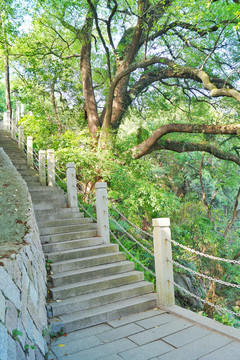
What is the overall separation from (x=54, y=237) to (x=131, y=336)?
270 cm

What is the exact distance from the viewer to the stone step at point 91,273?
4617mm

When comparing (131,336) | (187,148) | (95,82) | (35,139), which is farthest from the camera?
(95,82)

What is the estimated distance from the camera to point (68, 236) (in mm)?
5887

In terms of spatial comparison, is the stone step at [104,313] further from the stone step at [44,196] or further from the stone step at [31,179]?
the stone step at [31,179]

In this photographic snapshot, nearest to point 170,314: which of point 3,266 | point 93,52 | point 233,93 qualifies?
point 3,266

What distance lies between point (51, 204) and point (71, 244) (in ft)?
6.13

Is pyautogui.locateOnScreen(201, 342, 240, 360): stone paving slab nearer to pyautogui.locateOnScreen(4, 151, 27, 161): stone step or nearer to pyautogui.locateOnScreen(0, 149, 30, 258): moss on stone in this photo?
pyautogui.locateOnScreen(0, 149, 30, 258): moss on stone

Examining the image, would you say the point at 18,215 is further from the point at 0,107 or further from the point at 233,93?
the point at 0,107

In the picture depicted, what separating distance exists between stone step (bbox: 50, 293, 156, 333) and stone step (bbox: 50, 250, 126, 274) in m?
0.95

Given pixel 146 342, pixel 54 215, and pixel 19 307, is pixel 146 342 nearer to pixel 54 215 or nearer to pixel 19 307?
pixel 19 307

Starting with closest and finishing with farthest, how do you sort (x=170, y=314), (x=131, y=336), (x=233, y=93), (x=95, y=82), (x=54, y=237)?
1. (x=131, y=336)
2. (x=170, y=314)
3. (x=54, y=237)
4. (x=233, y=93)
5. (x=95, y=82)

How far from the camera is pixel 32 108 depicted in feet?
42.0

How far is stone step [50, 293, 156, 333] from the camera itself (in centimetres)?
381

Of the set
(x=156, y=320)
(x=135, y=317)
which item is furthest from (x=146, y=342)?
(x=135, y=317)
